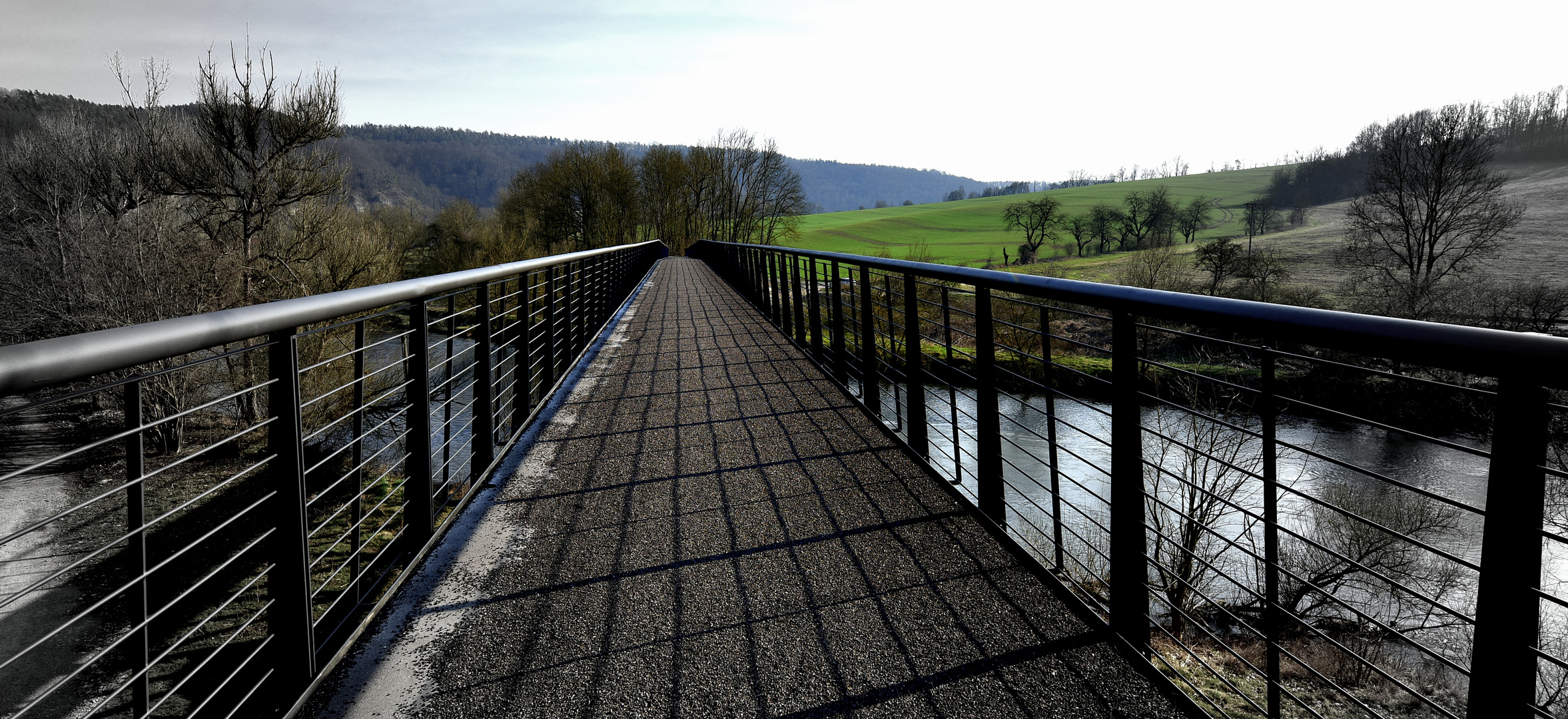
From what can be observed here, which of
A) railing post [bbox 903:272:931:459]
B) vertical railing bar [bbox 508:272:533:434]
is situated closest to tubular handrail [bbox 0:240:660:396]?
vertical railing bar [bbox 508:272:533:434]

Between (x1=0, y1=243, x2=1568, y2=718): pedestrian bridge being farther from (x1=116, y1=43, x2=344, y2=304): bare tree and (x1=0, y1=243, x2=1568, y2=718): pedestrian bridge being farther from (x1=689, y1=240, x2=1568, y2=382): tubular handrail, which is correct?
(x1=116, y1=43, x2=344, y2=304): bare tree

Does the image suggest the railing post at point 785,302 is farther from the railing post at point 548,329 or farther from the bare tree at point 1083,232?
the bare tree at point 1083,232

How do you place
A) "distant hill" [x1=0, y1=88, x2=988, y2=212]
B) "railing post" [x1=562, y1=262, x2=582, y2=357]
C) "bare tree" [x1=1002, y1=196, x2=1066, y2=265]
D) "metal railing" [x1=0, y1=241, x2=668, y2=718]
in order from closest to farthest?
"metal railing" [x1=0, y1=241, x2=668, y2=718] → "railing post" [x1=562, y1=262, x2=582, y2=357] → "bare tree" [x1=1002, y1=196, x2=1066, y2=265] → "distant hill" [x1=0, y1=88, x2=988, y2=212]

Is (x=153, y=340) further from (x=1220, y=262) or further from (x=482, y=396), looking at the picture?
(x=1220, y=262)

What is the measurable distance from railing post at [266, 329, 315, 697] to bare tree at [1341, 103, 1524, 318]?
40186mm

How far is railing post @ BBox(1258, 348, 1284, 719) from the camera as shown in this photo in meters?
1.86

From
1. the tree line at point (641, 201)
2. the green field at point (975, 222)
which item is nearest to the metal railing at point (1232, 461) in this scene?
the tree line at point (641, 201)

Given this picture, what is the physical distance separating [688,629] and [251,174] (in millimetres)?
22952

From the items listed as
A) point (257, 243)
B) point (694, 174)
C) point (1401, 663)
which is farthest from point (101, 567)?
point (694, 174)

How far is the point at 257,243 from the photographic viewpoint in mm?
20266

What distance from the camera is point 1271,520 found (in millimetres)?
1830

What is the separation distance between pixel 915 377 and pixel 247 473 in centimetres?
347

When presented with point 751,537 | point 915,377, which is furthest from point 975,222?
point 751,537

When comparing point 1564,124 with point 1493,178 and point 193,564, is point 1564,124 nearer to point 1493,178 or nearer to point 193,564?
point 1493,178
